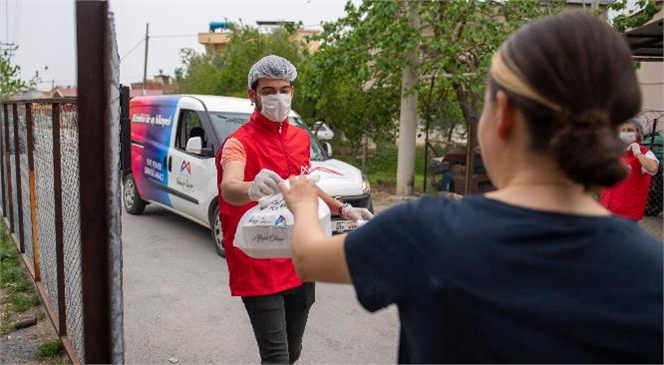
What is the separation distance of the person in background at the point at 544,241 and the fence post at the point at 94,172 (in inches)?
24.8

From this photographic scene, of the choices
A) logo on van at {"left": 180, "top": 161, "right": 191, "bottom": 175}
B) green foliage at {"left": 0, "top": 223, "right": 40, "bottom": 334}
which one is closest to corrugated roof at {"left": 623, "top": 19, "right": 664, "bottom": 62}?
logo on van at {"left": 180, "top": 161, "right": 191, "bottom": 175}

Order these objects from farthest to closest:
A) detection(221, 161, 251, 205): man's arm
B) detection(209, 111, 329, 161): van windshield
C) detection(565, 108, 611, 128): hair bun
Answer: detection(209, 111, 329, 161): van windshield, detection(221, 161, 251, 205): man's arm, detection(565, 108, 611, 128): hair bun

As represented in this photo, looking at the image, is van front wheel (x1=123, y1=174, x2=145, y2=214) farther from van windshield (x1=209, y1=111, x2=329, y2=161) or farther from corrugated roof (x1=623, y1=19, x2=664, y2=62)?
corrugated roof (x1=623, y1=19, x2=664, y2=62)

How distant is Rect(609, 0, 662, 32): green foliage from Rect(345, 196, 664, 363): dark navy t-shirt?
28.9 ft

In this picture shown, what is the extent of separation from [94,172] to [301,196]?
0.48 meters

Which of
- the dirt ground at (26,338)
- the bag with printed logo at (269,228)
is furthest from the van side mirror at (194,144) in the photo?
the bag with printed logo at (269,228)

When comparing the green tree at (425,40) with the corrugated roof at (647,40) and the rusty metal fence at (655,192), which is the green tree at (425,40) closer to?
the corrugated roof at (647,40)

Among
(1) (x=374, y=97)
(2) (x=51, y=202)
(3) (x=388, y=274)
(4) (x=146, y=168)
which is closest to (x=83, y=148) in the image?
(3) (x=388, y=274)

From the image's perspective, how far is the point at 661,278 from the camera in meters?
1.05

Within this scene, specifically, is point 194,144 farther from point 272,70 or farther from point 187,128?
point 272,70

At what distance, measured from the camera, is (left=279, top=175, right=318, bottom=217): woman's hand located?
4.61 feet

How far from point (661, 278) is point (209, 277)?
536cm

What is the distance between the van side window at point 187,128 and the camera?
7531 mm

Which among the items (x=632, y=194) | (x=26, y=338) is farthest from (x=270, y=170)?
(x=632, y=194)
